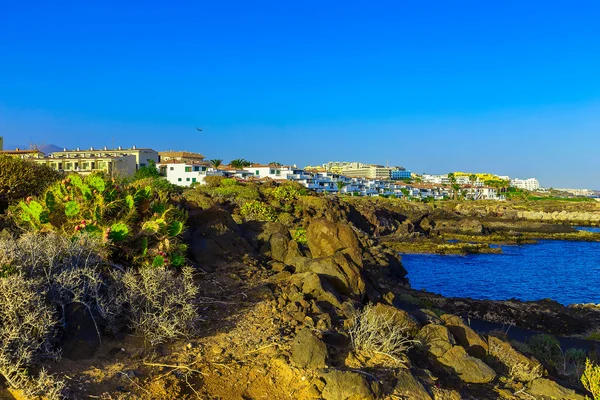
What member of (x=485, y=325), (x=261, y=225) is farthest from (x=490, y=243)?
(x=261, y=225)

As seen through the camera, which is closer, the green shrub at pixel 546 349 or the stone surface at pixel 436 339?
the stone surface at pixel 436 339

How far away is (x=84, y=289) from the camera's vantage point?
275 inches

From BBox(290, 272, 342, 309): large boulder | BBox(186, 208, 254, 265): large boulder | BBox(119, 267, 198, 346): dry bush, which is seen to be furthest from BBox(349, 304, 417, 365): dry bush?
BBox(186, 208, 254, 265): large boulder

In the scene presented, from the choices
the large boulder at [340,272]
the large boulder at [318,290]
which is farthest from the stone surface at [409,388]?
the large boulder at [340,272]

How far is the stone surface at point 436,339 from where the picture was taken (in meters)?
8.36

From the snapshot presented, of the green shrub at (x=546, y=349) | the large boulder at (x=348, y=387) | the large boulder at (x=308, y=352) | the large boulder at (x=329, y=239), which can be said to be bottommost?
the green shrub at (x=546, y=349)

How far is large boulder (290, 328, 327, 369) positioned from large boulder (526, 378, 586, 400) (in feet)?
11.1

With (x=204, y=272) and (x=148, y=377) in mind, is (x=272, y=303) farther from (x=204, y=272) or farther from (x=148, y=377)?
(x=148, y=377)

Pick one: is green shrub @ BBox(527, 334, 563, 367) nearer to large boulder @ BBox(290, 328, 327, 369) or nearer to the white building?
large boulder @ BBox(290, 328, 327, 369)

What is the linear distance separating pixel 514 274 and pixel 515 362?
31320mm

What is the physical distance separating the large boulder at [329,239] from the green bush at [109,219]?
5.17 m

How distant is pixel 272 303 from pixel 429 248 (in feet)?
141

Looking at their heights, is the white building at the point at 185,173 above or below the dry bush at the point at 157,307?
above

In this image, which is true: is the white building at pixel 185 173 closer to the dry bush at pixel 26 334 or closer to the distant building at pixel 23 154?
the distant building at pixel 23 154
